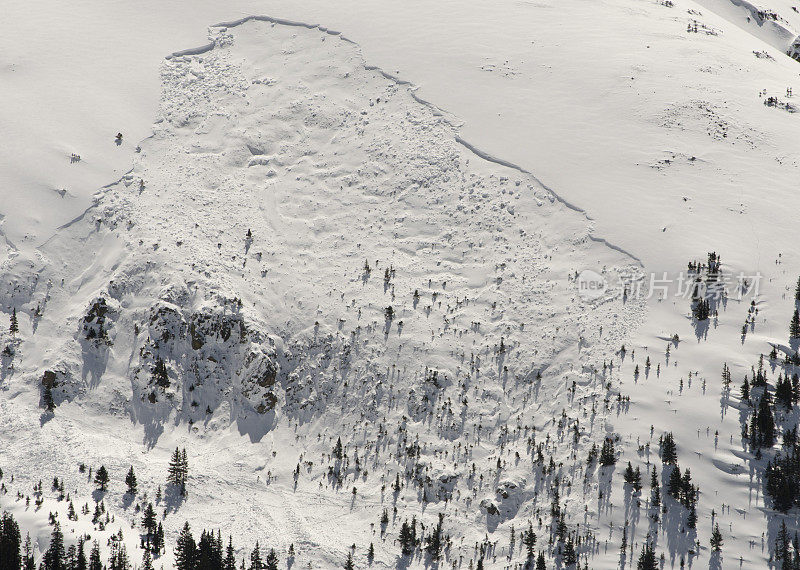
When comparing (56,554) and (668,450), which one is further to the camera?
(668,450)

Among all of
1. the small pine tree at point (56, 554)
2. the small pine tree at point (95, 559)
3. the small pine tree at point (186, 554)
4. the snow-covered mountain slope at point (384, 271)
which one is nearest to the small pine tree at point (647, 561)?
the snow-covered mountain slope at point (384, 271)

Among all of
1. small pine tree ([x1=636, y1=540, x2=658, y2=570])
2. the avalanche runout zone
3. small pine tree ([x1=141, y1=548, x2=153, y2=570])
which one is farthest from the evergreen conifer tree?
small pine tree ([x1=636, y1=540, x2=658, y2=570])

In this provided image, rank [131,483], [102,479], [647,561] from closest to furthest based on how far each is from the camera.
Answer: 1. [647,561]
2. [102,479]
3. [131,483]

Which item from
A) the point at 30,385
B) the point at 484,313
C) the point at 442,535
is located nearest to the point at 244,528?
the point at 442,535

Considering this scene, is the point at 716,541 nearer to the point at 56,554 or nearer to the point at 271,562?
the point at 271,562

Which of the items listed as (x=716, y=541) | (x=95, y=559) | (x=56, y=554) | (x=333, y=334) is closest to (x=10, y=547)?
(x=56, y=554)

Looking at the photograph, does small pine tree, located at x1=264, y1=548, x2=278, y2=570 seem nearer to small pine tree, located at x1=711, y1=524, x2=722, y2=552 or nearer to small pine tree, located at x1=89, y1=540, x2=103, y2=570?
small pine tree, located at x1=89, y1=540, x2=103, y2=570

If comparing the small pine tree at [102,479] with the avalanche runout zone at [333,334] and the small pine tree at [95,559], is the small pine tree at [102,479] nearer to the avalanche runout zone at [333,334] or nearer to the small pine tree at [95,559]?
the avalanche runout zone at [333,334]
